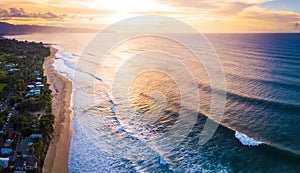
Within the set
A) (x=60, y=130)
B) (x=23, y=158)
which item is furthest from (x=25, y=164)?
(x=60, y=130)

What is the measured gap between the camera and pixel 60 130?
1347 inches

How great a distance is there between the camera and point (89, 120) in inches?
1508

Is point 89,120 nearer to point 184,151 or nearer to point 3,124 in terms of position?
point 3,124

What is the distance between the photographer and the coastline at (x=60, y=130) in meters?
26.6

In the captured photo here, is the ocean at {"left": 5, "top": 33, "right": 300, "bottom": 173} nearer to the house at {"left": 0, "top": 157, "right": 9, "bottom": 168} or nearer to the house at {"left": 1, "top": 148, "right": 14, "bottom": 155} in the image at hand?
the house at {"left": 0, "top": 157, "right": 9, "bottom": 168}

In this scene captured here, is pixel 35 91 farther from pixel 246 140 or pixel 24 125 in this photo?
pixel 246 140

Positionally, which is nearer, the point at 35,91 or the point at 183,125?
the point at 183,125

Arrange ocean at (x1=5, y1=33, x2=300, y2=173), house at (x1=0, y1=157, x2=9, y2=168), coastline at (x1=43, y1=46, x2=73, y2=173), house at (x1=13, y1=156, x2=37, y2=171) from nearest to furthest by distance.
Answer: house at (x1=13, y1=156, x2=37, y2=171), house at (x1=0, y1=157, x2=9, y2=168), coastline at (x1=43, y1=46, x2=73, y2=173), ocean at (x1=5, y1=33, x2=300, y2=173)

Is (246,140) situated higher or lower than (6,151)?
higher

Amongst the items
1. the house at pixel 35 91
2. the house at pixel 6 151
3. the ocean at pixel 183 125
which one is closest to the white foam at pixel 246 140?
the ocean at pixel 183 125

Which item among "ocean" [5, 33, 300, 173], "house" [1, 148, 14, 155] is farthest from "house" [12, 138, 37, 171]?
"ocean" [5, 33, 300, 173]

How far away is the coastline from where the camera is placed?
26.6 meters

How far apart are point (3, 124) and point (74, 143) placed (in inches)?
390

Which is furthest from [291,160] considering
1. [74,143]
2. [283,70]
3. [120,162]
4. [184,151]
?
[283,70]
